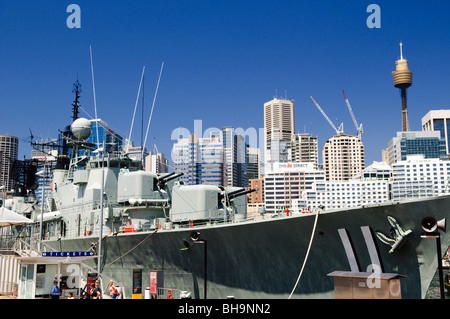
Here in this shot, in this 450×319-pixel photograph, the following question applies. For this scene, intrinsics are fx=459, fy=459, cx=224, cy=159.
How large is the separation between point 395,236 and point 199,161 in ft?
396

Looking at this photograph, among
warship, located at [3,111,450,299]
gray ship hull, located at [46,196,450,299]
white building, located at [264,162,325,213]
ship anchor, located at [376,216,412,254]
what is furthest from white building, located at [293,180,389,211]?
ship anchor, located at [376,216,412,254]

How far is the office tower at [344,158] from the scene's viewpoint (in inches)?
5669

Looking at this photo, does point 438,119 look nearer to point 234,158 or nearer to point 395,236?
point 234,158

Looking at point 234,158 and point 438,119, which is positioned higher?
point 438,119

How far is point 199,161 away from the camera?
134 meters

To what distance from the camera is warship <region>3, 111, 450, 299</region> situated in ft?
45.6

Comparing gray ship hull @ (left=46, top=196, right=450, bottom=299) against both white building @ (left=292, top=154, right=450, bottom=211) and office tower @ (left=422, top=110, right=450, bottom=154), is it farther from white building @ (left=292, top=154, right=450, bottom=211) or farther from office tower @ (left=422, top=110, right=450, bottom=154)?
office tower @ (left=422, top=110, right=450, bottom=154)

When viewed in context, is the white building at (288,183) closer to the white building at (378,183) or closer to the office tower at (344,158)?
the white building at (378,183)

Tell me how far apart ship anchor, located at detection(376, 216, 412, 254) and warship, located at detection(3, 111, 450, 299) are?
30mm

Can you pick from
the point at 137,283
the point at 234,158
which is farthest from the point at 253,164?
the point at 137,283
